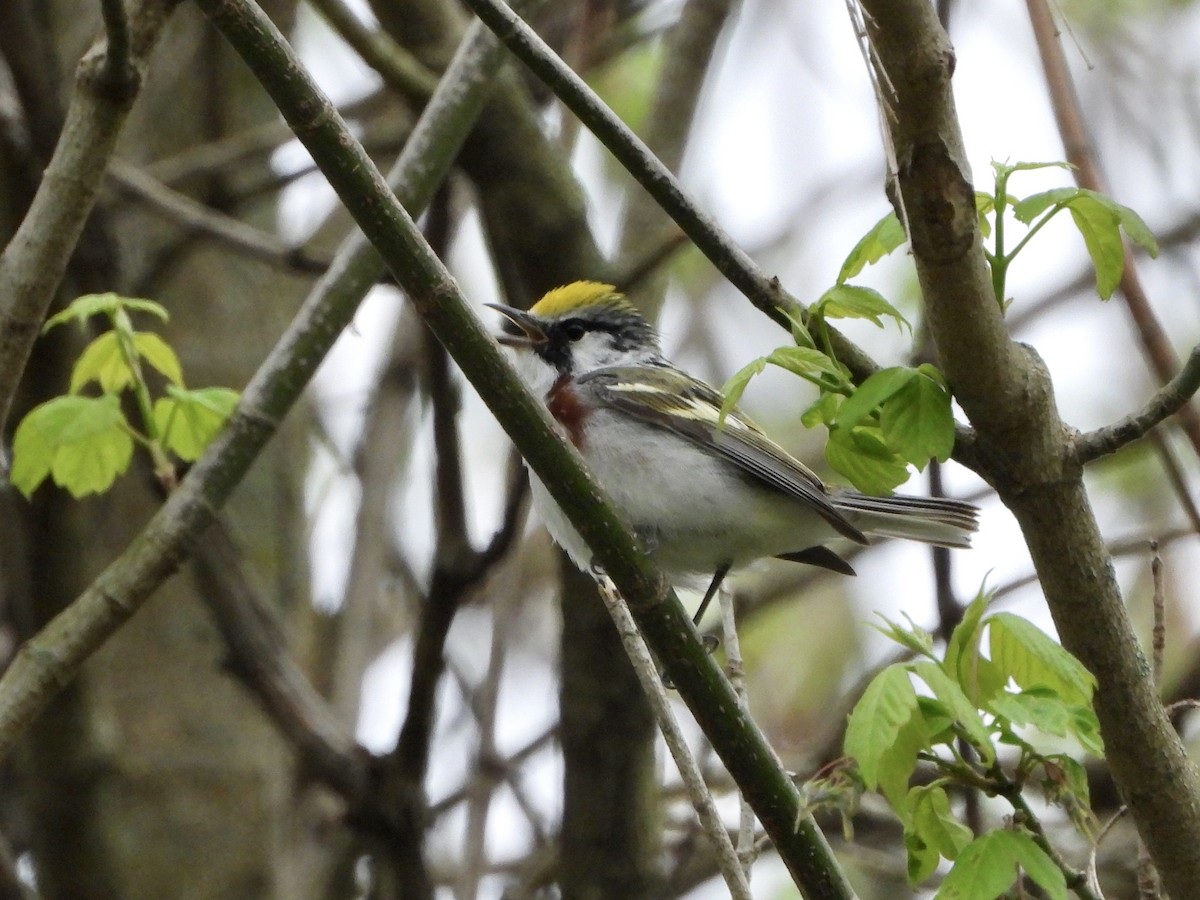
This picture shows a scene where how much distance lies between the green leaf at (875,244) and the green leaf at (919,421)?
0.22 meters

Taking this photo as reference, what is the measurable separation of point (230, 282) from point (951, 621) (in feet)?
Answer: 10.0

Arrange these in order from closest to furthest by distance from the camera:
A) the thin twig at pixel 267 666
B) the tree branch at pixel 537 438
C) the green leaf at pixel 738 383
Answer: the tree branch at pixel 537 438 → the green leaf at pixel 738 383 → the thin twig at pixel 267 666

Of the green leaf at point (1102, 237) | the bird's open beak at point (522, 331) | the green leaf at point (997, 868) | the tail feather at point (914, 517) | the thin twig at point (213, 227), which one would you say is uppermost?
the thin twig at point (213, 227)

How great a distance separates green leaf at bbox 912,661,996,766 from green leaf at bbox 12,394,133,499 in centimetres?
179

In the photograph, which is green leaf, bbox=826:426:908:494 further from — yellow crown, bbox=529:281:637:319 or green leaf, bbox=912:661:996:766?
yellow crown, bbox=529:281:637:319

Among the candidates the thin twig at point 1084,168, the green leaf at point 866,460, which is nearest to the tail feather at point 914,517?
the thin twig at point 1084,168

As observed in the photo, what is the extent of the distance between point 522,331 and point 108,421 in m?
1.75

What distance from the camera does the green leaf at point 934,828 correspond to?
6.76 feet

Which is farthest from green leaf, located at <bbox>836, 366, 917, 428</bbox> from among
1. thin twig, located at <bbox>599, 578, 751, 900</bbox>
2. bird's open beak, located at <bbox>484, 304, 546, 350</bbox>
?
bird's open beak, located at <bbox>484, 304, 546, 350</bbox>

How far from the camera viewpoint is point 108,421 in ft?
9.50

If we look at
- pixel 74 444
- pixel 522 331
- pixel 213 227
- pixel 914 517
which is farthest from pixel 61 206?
pixel 914 517

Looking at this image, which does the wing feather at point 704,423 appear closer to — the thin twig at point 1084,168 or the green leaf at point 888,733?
the thin twig at point 1084,168

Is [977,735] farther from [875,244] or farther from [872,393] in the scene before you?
[875,244]

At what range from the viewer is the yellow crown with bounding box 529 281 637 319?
4199 millimetres
